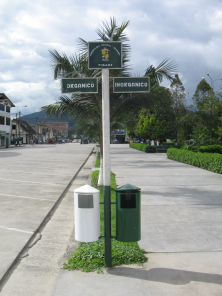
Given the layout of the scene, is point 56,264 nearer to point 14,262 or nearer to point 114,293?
point 14,262

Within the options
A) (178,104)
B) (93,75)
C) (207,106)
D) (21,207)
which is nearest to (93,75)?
(93,75)

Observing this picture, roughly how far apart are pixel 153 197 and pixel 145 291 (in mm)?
5835

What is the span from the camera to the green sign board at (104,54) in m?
4.76

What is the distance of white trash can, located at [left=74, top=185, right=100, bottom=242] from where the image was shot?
448 cm

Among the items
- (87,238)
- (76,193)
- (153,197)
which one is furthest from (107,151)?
(153,197)

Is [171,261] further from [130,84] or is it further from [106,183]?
[130,84]

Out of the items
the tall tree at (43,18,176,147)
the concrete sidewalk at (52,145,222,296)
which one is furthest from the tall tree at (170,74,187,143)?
the concrete sidewalk at (52,145,222,296)

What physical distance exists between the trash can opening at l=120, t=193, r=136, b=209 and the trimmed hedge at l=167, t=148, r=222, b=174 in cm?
1145

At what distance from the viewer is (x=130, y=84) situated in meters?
4.96

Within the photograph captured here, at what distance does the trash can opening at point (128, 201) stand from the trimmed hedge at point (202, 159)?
11.4m

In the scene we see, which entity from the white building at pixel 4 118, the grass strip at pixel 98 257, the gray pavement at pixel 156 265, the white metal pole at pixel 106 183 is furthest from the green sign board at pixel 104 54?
the white building at pixel 4 118

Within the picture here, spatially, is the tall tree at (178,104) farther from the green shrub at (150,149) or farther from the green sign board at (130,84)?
the green sign board at (130,84)

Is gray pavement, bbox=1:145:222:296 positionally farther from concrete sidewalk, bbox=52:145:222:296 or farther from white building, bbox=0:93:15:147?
white building, bbox=0:93:15:147

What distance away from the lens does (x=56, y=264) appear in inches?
191
